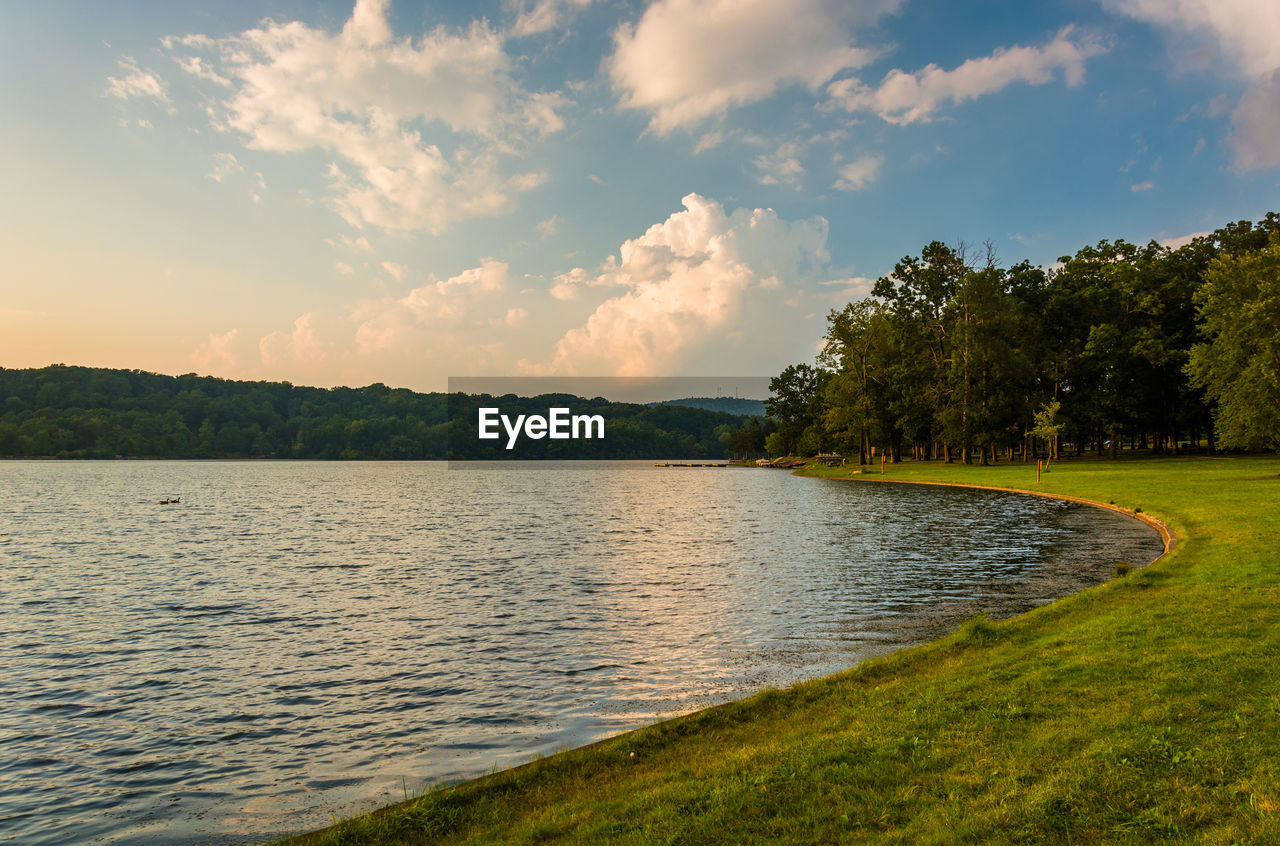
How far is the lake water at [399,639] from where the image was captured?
10.1 meters

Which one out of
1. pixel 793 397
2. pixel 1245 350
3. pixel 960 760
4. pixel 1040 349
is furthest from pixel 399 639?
pixel 793 397

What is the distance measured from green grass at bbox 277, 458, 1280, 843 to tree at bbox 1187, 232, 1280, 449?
45.0m

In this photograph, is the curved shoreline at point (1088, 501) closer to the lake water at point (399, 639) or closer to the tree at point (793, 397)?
the lake water at point (399, 639)

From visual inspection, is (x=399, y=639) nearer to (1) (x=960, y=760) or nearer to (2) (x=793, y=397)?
(1) (x=960, y=760)

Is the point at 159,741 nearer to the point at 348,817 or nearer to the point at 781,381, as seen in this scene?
the point at 348,817

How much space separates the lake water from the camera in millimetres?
10148

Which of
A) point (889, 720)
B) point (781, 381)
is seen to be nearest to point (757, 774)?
point (889, 720)

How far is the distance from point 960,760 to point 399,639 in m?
14.0

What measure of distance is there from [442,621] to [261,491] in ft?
282

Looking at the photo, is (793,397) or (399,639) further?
(793,397)

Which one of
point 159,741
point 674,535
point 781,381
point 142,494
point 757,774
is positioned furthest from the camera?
point 781,381

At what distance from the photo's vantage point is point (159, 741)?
38.1ft

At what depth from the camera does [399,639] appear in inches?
698

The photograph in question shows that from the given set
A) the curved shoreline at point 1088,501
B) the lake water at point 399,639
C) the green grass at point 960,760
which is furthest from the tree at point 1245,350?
the green grass at point 960,760
